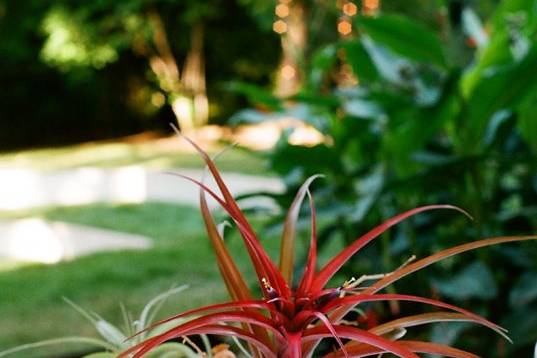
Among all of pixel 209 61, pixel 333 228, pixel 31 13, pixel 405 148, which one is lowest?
pixel 333 228

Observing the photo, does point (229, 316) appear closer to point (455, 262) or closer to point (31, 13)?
point (455, 262)

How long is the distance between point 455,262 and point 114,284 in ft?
6.50

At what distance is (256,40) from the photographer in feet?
34.7

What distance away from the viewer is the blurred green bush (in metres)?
1.45

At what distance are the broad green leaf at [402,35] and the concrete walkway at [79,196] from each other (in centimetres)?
168

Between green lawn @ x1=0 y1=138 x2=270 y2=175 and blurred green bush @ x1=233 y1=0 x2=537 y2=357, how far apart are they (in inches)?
201

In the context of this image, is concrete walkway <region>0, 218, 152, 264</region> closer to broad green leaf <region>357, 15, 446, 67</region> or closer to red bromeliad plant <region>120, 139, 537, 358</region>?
broad green leaf <region>357, 15, 446, 67</region>

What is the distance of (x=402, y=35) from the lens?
59.5 inches

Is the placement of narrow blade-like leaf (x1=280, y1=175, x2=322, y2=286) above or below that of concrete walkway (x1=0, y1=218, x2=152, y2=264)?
above

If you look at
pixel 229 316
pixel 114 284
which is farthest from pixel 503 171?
pixel 114 284

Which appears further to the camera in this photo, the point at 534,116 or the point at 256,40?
the point at 256,40

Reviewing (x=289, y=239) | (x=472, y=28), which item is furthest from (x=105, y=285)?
(x=289, y=239)

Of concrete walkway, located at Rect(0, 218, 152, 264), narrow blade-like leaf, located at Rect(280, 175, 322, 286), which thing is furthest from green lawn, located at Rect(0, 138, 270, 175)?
narrow blade-like leaf, located at Rect(280, 175, 322, 286)

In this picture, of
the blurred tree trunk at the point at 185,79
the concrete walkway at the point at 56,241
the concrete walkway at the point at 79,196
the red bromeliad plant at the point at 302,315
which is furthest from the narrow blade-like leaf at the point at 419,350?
the blurred tree trunk at the point at 185,79
